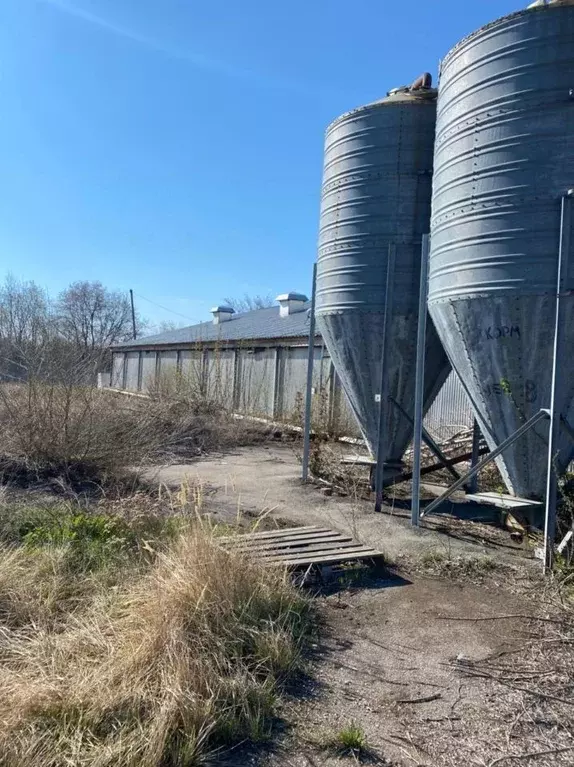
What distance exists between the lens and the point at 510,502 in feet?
18.7

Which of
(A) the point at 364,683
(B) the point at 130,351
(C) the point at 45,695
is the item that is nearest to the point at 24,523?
(C) the point at 45,695

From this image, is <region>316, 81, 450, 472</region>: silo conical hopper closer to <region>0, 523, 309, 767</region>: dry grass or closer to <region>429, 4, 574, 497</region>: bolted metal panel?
<region>429, 4, 574, 497</region>: bolted metal panel

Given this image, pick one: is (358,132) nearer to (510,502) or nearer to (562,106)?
(562,106)

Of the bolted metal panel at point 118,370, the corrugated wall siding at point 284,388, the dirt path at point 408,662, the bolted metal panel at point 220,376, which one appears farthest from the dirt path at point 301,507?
the bolted metal panel at point 118,370

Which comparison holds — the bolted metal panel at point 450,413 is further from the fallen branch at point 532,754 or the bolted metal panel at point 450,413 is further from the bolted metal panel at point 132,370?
the bolted metal panel at point 132,370

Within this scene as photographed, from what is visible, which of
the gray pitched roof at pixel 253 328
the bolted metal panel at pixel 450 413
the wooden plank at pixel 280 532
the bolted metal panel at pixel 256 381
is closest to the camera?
the wooden plank at pixel 280 532

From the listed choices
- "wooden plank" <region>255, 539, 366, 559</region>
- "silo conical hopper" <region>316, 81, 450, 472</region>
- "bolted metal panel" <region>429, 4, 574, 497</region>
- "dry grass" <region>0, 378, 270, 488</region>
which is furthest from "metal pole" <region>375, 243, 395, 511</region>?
"dry grass" <region>0, 378, 270, 488</region>

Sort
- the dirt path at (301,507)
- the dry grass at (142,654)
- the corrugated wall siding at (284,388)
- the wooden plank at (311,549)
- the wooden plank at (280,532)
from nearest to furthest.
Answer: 1. the dry grass at (142,654)
2. the wooden plank at (311,549)
3. the wooden plank at (280,532)
4. the dirt path at (301,507)
5. the corrugated wall siding at (284,388)

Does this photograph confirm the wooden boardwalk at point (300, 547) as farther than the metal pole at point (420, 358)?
No

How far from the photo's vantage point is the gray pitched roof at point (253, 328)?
19.5 m

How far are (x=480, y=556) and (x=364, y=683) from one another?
8.60 feet

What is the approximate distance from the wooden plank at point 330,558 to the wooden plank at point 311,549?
139 millimetres

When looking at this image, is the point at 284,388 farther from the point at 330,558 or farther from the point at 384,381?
the point at 330,558

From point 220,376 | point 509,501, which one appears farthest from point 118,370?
point 509,501
